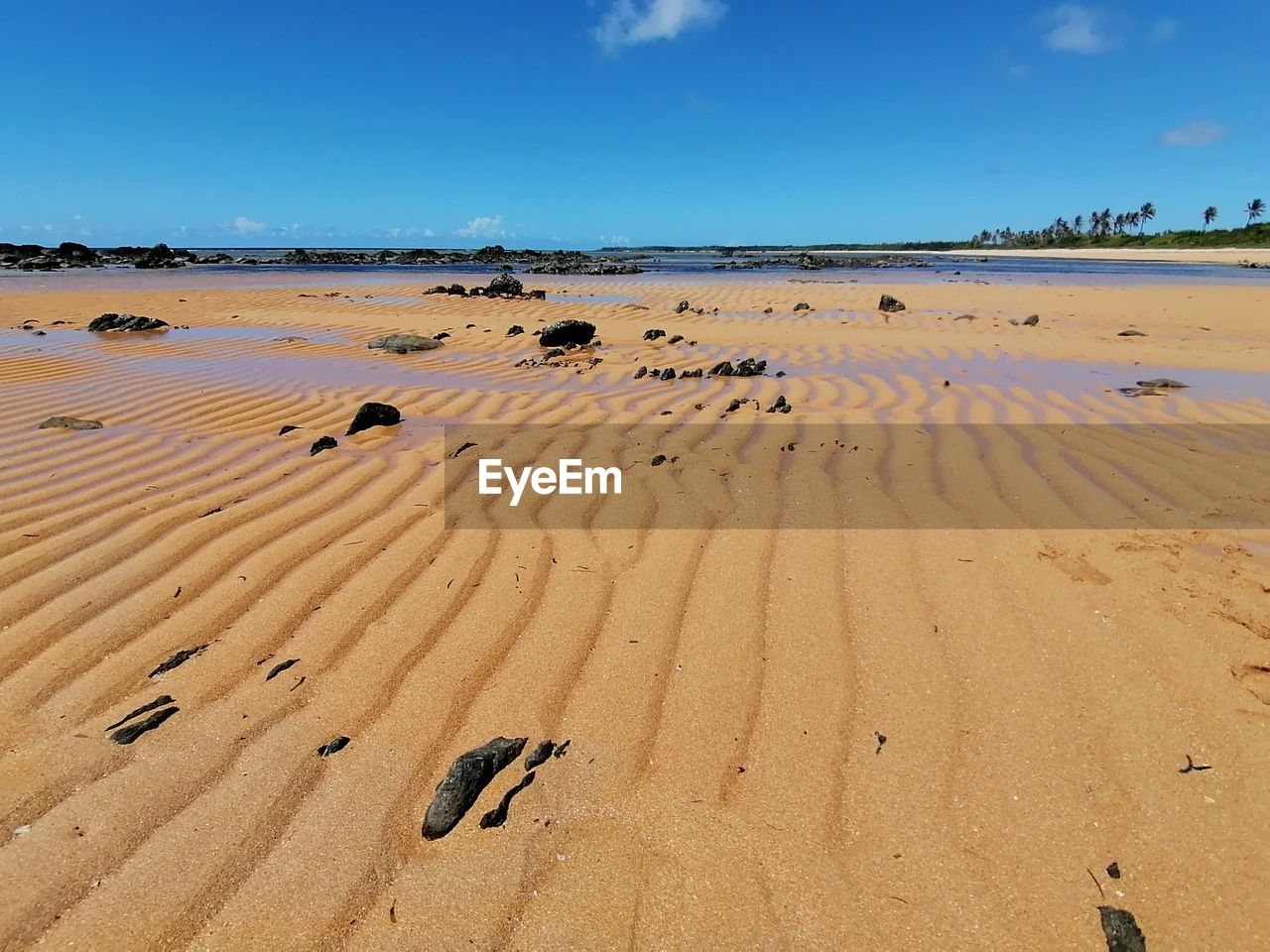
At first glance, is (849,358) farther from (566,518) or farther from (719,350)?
(566,518)

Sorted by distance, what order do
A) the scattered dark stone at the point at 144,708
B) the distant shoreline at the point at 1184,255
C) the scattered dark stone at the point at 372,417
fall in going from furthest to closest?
the distant shoreline at the point at 1184,255 → the scattered dark stone at the point at 372,417 → the scattered dark stone at the point at 144,708

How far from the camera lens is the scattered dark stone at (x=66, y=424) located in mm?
4906

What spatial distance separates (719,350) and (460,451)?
5.27m

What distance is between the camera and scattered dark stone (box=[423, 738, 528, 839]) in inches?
66.3

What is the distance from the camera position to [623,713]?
205 centimetres

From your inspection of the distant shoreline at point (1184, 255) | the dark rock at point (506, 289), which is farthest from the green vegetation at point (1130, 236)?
the dark rock at point (506, 289)

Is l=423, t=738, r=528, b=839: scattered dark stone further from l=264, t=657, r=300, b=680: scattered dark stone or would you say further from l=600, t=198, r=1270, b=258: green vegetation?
l=600, t=198, r=1270, b=258: green vegetation

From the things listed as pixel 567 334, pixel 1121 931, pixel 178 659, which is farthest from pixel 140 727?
Result: pixel 567 334

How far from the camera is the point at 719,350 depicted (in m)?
8.91

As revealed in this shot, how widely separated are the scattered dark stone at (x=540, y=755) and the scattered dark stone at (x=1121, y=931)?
1.32 m

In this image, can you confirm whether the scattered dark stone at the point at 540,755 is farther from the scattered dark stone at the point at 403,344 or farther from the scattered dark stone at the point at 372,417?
the scattered dark stone at the point at 403,344
